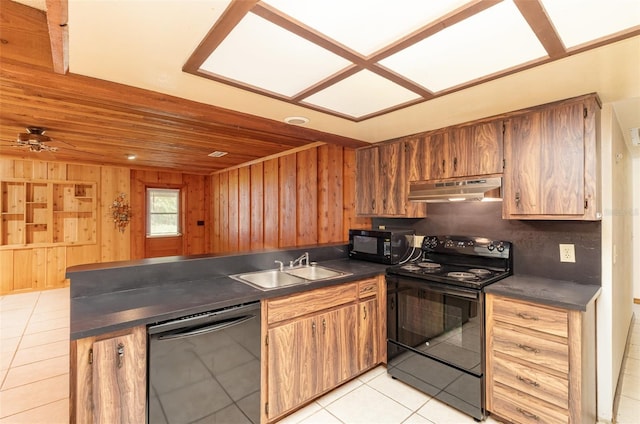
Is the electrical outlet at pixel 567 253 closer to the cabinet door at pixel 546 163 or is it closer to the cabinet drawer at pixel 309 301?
the cabinet door at pixel 546 163

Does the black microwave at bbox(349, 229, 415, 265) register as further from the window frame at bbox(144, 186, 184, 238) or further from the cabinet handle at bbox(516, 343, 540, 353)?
the window frame at bbox(144, 186, 184, 238)

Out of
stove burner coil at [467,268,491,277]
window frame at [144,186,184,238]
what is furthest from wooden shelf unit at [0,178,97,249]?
stove burner coil at [467,268,491,277]

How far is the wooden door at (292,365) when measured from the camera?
2.02 metres

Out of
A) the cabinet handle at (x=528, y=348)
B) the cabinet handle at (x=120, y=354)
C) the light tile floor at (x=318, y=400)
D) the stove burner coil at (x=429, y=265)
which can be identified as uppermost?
the stove burner coil at (x=429, y=265)

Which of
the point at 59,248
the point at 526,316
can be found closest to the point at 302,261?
the point at 526,316

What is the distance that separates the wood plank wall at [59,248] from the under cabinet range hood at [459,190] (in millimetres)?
6302

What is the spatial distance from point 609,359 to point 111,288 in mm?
3445

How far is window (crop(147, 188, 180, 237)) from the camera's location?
23.1 ft

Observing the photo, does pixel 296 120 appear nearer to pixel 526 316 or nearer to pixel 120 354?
pixel 120 354

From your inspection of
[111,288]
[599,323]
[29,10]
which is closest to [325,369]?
[111,288]

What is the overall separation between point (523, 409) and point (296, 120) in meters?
2.67

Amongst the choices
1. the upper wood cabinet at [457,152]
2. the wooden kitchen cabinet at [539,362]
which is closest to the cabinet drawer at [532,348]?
the wooden kitchen cabinet at [539,362]

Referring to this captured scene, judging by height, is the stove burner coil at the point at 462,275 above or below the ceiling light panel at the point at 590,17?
below

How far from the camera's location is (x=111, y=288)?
6.43 ft
